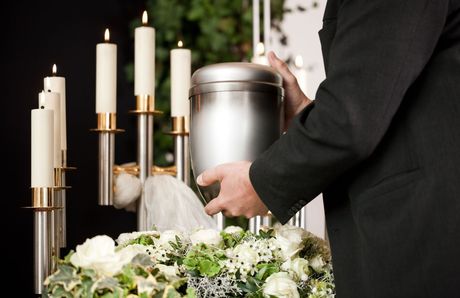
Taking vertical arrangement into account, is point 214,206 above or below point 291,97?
below

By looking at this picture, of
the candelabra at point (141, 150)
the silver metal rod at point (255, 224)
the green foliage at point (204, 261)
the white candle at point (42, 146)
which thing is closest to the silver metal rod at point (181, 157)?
the candelabra at point (141, 150)

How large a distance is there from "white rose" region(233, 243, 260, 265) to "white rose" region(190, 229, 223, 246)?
0.18 feet

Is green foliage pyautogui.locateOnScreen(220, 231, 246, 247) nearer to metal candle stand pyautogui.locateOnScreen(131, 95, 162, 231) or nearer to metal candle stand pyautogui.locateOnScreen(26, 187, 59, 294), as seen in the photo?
metal candle stand pyautogui.locateOnScreen(26, 187, 59, 294)

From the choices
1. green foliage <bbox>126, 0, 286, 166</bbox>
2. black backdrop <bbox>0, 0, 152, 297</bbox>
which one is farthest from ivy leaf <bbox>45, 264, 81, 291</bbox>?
green foliage <bbox>126, 0, 286, 166</bbox>

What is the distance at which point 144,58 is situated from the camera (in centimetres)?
206

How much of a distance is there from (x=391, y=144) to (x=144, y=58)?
1.03m

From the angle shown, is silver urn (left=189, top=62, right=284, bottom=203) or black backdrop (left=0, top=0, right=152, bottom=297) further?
black backdrop (left=0, top=0, right=152, bottom=297)

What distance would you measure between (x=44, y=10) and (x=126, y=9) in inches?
18.1

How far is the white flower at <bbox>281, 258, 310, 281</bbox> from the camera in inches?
50.8

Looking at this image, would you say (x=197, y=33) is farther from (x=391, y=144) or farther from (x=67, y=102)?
(x=391, y=144)

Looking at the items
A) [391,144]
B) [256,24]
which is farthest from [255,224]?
[256,24]

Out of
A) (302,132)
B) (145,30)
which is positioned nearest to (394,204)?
(302,132)

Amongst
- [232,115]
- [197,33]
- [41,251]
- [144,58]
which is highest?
[197,33]

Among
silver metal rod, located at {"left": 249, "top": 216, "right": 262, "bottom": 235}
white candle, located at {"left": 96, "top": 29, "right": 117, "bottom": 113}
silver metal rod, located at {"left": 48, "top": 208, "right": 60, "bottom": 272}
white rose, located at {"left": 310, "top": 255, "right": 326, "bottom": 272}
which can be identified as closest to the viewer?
white rose, located at {"left": 310, "top": 255, "right": 326, "bottom": 272}
